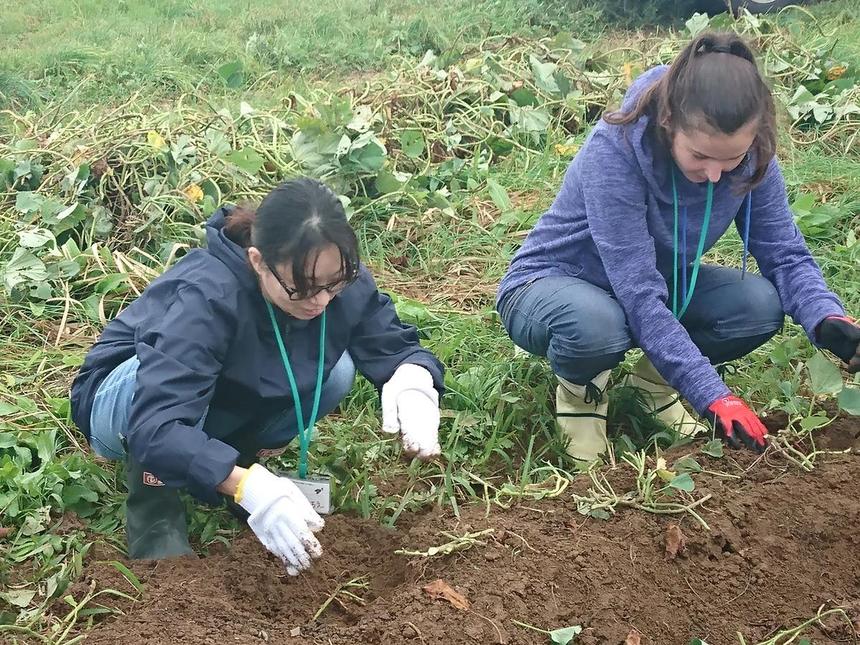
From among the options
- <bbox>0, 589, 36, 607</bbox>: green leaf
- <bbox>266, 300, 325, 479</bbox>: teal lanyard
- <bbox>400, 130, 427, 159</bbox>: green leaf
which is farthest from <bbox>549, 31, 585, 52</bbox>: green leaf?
<bbox>0, 589, 36, 607</bbox>: green leaf

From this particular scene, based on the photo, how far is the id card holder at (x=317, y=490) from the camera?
2.03 m

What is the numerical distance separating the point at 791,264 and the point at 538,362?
27.6 inches

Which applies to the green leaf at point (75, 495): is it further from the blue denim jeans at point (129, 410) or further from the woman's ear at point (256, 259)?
the woman's ear at point (256, 259)

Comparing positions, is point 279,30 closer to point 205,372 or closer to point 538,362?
point 538,362

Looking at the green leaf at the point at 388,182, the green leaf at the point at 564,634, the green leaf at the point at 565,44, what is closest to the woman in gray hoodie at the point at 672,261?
the green leaf at the point at 564,634

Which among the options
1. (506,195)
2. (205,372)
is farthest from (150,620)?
(506,195)

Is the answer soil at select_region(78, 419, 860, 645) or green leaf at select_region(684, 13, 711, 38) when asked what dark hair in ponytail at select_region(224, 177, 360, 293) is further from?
green leaf at select_region(684, 13, 711, 38)

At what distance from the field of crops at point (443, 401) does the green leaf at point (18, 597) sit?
0.02m

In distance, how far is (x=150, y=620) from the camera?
171cm

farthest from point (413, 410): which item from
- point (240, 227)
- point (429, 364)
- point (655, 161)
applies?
point (655, 161)

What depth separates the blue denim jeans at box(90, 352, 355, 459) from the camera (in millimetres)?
1969

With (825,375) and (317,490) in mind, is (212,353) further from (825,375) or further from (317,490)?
(825,375)

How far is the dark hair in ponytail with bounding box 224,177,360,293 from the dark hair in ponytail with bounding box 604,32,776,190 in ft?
2.31

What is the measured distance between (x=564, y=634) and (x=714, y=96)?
1056mm
